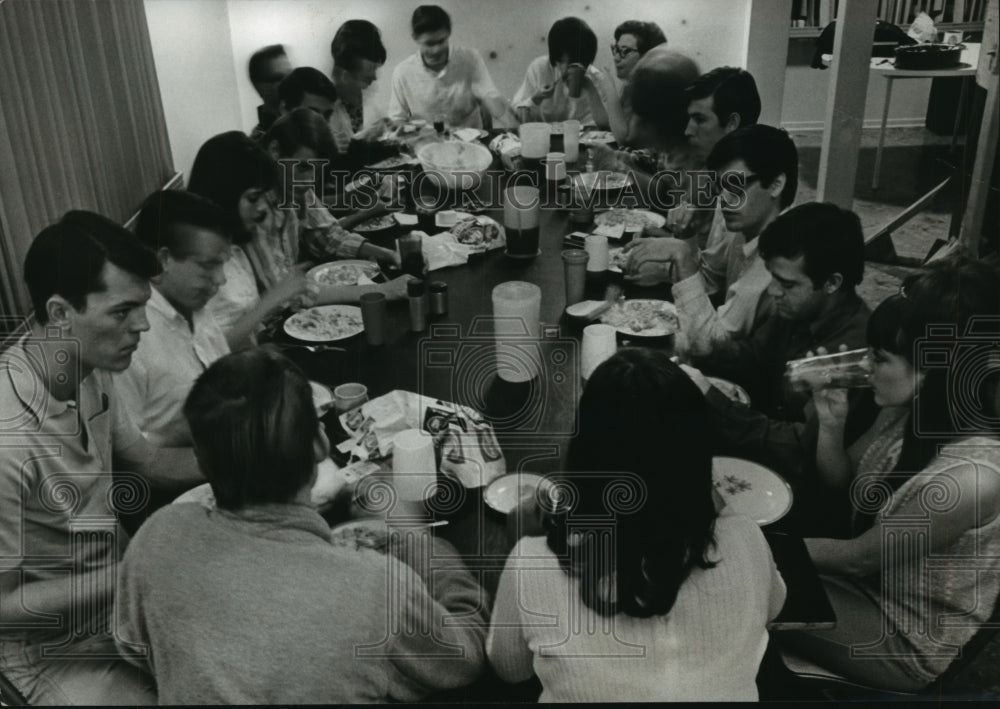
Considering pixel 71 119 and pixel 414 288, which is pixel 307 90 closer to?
pixel 71 119

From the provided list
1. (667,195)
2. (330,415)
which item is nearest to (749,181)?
(667,195)

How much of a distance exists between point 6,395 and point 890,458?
1.51 m

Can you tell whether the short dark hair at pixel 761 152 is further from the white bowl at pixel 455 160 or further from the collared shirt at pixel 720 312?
the white bowl at pixel 455 160

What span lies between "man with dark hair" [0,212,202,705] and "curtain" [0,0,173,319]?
0.96 ft

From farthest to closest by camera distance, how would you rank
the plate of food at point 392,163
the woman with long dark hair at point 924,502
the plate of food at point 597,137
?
the plate of food at point 597,137
the plate of food at point 392,163
the woman with long dark hair at point 924,502

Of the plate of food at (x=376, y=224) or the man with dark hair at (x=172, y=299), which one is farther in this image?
the plate of food at (x=376, y=224)

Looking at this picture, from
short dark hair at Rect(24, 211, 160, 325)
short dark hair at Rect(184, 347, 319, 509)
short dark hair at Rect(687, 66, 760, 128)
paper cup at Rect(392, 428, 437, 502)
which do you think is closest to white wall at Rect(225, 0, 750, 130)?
short dark hair at Rect(687, 66, 760, 128)

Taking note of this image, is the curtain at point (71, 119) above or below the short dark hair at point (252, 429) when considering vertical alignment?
above

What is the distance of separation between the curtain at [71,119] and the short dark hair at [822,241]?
1.56 m

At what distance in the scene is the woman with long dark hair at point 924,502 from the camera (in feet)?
4.21

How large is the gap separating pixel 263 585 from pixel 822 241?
133 cm

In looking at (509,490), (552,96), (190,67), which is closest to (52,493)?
(509,490)

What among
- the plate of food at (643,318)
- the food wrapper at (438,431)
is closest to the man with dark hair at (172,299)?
the food wrapper at (438,431)

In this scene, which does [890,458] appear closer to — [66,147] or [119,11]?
[66,147]
